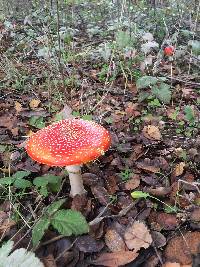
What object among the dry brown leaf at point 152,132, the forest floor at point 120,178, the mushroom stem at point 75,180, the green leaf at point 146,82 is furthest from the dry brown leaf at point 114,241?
the green leaf at point 146,82

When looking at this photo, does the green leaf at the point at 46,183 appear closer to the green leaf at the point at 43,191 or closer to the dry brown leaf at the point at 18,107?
the green leaf at the point at 43,191

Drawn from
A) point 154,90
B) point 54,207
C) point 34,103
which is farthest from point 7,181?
point 154,90

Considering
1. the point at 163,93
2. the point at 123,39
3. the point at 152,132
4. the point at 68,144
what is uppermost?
the point at 123,39

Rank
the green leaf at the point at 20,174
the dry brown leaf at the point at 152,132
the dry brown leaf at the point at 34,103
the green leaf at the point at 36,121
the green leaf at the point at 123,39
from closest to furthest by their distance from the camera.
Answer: the green leaf at the point at 20,174 → the dry brown leaf at the point at 152,132 → the green leaf at the point at 36,121 → the dry brown leaf at the point at 34,103 → the green leaf at the point at 123,39

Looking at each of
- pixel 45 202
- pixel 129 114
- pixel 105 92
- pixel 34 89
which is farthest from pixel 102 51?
pixel 45 202

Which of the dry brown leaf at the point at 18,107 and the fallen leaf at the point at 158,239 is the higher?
the dry brown leaf at the point at 18,107

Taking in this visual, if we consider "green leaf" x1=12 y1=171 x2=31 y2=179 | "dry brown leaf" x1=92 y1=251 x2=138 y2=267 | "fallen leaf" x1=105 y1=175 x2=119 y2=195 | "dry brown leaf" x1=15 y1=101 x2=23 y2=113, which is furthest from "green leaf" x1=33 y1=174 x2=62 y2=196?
"dry brown leaf" x1=15 y1=101 x2=23 y2=113

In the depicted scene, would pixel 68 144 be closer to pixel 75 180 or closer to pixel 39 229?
pixel 75 180
